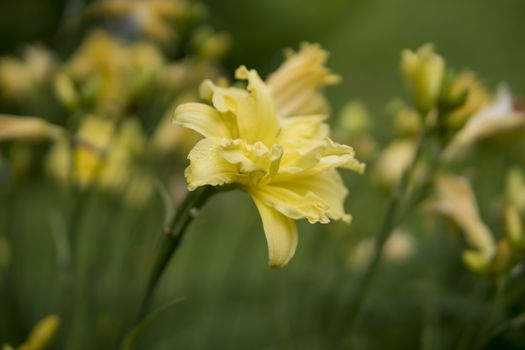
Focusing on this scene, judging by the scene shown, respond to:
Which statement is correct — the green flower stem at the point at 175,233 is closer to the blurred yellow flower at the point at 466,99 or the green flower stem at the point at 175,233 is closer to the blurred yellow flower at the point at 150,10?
the blurred yellow flower at the point at 466,99

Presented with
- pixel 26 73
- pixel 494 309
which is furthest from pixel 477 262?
pixel 26 73

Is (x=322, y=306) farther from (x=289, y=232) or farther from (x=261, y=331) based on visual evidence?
(x=289, y=232)

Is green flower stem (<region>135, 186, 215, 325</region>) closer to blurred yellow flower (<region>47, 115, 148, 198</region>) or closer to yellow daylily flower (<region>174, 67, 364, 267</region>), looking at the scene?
yellow daylily flower (<region>174, 67, 364, 267</region>)

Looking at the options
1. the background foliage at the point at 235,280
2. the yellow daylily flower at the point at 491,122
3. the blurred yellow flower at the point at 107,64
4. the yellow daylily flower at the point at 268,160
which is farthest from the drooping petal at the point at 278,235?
the blurred yellow flower at the point at 107,64

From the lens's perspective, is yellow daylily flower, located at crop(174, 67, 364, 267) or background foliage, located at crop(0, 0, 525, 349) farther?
background foliage, located at crop(0, 0, 525, 349)

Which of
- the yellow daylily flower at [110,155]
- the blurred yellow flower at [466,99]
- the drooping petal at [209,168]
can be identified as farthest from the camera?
the yellow daylily flower at [110,155]

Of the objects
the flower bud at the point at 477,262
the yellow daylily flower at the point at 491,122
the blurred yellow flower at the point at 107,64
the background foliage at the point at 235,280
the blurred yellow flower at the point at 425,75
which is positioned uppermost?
the yellow daylily flower at the point at 491,122

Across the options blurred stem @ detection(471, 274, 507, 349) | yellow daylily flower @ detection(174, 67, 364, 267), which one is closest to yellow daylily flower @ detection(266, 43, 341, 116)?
yellow daylily flower @ detection(174, 67, 364, 267)
